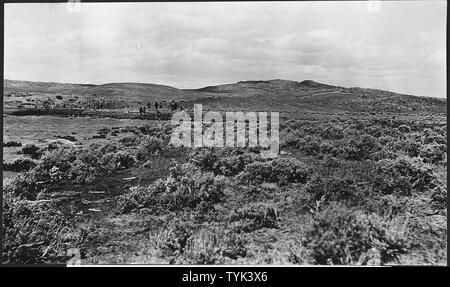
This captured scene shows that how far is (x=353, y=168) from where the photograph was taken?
27.9 feet

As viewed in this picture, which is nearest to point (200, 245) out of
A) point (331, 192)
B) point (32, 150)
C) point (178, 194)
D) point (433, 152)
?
point (178, 194)

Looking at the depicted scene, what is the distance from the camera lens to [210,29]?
8.62 meters

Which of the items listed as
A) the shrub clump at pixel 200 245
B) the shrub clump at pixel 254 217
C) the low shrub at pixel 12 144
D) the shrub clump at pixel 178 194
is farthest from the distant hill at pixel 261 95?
the shrub clump at pixel 200 245

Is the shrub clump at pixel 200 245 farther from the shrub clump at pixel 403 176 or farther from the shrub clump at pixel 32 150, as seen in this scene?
Answer: the shrub clump at pixel 32 150

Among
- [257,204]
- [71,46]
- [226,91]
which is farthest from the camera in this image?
[226,91]

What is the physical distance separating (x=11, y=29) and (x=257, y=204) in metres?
6.15

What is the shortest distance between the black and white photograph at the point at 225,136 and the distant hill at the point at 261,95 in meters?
0.03

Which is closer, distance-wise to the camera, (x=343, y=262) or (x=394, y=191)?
(x=343, y=262)

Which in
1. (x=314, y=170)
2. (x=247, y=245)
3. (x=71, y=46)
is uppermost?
(x=71, y=46)

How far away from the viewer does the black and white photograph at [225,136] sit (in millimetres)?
7875

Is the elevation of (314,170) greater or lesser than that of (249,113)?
lesser

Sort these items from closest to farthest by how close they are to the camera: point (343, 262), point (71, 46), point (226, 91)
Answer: point (343, 262), point (71, 46), point (226, 91)
